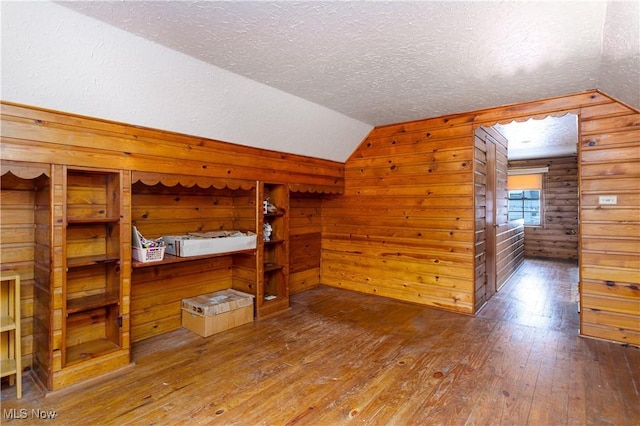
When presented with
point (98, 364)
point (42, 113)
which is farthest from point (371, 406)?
point (42, 113)

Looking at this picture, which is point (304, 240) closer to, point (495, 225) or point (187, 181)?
point (187, 181)

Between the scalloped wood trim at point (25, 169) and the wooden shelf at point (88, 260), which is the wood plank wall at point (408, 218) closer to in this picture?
the wooden shelf at point (88, 260)

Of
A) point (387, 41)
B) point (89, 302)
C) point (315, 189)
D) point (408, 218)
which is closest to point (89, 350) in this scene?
point (89, 302)

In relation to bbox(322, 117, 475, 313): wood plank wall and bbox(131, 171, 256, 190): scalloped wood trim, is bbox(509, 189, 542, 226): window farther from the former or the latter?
bbox(131, 171, 256, 190): scalloped wood trim

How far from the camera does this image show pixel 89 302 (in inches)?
94.7

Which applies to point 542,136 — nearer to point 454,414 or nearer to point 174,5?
point 454,414

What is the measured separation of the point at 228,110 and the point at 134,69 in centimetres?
82

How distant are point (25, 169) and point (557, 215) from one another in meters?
9.24

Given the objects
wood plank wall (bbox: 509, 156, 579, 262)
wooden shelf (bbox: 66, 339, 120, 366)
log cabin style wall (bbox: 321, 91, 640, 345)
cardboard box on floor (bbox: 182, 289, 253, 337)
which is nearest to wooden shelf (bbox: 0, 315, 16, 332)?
wooden shelf (bbox: 66, 339, 120, 366)

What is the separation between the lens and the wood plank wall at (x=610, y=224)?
2846 millimetres

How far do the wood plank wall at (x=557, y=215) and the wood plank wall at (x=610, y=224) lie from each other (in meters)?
5.22

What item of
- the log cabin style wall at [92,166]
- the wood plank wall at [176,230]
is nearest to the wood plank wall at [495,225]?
the log cabin style wall at [92,166]

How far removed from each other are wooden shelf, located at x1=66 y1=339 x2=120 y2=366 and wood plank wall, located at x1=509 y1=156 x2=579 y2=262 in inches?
337

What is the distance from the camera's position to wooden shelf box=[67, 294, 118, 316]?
2258 mm
